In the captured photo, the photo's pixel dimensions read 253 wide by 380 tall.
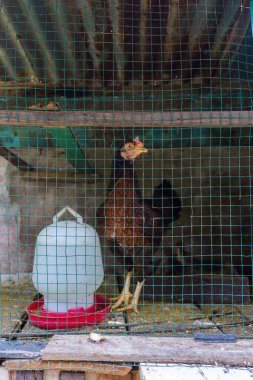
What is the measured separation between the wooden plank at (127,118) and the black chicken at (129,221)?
2.52 ft

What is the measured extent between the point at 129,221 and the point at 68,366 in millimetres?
1315

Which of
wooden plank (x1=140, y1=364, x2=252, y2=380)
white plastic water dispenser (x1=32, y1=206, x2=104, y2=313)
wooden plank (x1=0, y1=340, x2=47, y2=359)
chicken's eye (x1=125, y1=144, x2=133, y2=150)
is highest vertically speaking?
chicken's eye (x1=125, y1=144, x2=133, y2=150)

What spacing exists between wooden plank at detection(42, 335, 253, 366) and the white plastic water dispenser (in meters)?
0.54

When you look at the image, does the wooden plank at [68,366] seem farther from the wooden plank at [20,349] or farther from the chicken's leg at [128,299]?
the chicken's leg at [128,299]

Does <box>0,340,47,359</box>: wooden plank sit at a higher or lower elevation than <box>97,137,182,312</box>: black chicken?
lower

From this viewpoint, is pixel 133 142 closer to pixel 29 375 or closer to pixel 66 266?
pixel 66 266

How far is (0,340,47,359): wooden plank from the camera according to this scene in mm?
1918

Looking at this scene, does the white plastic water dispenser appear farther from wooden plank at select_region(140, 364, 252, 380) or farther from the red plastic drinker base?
wooden plank at select_region(140, 364, 252, 380)

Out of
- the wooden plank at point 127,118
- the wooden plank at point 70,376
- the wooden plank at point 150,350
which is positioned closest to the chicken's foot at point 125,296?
the wooden plank at point 150,350

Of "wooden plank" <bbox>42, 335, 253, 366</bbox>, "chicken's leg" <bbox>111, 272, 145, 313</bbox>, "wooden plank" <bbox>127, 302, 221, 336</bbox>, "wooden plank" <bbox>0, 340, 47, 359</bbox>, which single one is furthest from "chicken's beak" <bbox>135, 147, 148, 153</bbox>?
"wooden plank" <bbox>0, 340, 47, 359</bbox>

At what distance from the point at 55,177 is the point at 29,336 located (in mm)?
1822

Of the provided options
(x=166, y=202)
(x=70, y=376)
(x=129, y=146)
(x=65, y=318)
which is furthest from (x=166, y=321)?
(x=129, y=146)

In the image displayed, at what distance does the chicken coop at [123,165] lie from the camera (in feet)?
7.96

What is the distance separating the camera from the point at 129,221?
301 centimetres
